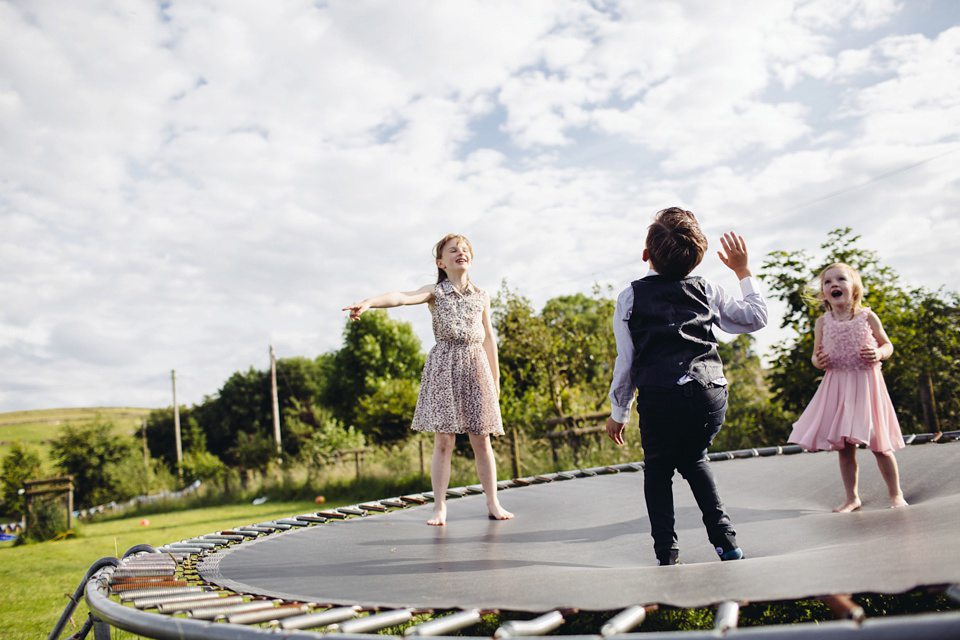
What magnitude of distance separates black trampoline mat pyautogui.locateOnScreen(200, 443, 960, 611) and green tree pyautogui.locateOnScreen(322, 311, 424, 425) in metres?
13.1

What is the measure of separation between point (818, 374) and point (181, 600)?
4.39 m

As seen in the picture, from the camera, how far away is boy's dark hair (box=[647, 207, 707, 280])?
73.4 inches

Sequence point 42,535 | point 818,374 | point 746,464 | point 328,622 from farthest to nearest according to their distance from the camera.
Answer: point 42,535, point 818,374, point 746,464, point 328,622

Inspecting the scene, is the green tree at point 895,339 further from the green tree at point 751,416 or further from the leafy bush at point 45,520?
the leafy bush at point 45,520

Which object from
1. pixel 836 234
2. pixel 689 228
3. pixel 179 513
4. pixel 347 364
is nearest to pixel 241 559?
pixel 689 228

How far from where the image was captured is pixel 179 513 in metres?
11.7

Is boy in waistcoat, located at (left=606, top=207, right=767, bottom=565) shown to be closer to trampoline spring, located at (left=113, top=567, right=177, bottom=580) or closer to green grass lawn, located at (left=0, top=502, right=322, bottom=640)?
trampoline spring, located at (left=113, top=567, right=177, bottom=580)

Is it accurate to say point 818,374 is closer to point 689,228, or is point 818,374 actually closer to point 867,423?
point 867,423

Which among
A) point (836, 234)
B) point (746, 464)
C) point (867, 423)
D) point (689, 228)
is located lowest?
point (746, 464)

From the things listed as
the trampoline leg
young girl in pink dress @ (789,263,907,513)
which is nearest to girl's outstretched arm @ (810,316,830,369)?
young girl in pink dress @ (789,263,907,513)

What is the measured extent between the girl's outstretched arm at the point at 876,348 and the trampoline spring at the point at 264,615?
2122 millimetres

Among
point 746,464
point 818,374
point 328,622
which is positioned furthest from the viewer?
point 818,374

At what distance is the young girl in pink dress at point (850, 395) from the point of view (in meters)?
2.43

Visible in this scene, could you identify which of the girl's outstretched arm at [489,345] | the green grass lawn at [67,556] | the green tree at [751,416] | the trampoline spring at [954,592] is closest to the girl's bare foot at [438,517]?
the girl's outstretched arm at [489,345]
